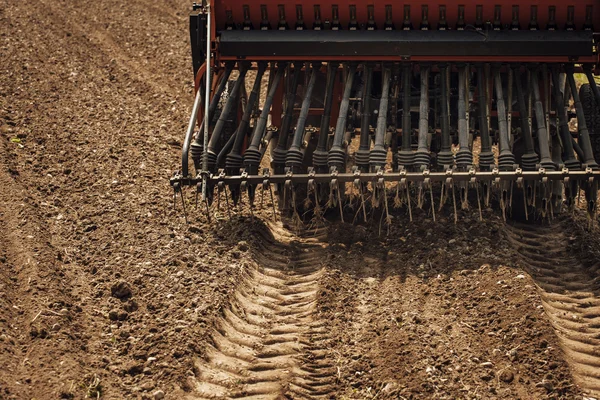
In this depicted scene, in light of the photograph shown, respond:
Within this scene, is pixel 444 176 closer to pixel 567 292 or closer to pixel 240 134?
pixel 567 292

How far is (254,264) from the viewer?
10141mm

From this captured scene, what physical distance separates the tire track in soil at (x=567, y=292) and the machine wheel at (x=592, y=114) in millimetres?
932

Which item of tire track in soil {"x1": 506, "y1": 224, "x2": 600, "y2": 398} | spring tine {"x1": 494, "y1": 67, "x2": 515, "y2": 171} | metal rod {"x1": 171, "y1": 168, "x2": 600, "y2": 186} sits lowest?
tire track in soil {"x1": 506, "y1": 224, "x2": 600, "y2": 398}

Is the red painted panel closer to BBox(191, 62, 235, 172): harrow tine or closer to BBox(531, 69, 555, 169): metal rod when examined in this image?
BBox(191, 62, 235, 172): harrow tine

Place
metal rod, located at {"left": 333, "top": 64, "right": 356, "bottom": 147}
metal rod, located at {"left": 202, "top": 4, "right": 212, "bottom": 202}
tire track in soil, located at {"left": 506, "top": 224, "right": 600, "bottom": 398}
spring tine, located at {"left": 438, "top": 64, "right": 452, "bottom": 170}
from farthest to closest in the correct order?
metal rod, located at {"left": 333, "top": 64, "right": 356, "bottom": 147} < spring tine, located at {"left": 438, "top": 64, "right": 452, "bottom": 170} < metal rod, located at {"left": 202, "top": 4, "right": 212, "bottom": 202} < tire track in soil, located at {"left": 506, "top": 224, "right": 600, "bottom": 398}

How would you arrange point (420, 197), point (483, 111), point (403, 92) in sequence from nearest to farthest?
1. point (420, 197)
2. point (483, 111)
3. point (403, 92)

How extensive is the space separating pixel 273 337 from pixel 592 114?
4.59m

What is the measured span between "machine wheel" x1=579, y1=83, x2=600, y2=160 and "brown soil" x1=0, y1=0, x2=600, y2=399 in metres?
0.86

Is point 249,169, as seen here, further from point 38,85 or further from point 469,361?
point 38,85

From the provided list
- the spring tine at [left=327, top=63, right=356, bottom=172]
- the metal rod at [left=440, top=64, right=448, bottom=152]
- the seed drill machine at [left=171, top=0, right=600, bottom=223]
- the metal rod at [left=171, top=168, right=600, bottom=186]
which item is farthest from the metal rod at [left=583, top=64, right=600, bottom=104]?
the spring tine at [left=327, top=63, right=356, bottom=172]

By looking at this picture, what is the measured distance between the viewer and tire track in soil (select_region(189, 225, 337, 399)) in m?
7.97

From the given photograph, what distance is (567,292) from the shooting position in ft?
31.2

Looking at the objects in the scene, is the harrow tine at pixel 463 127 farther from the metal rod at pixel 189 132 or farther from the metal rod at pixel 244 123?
the metal rod at pixel 189 132

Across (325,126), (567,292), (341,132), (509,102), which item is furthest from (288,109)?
(567,292)
